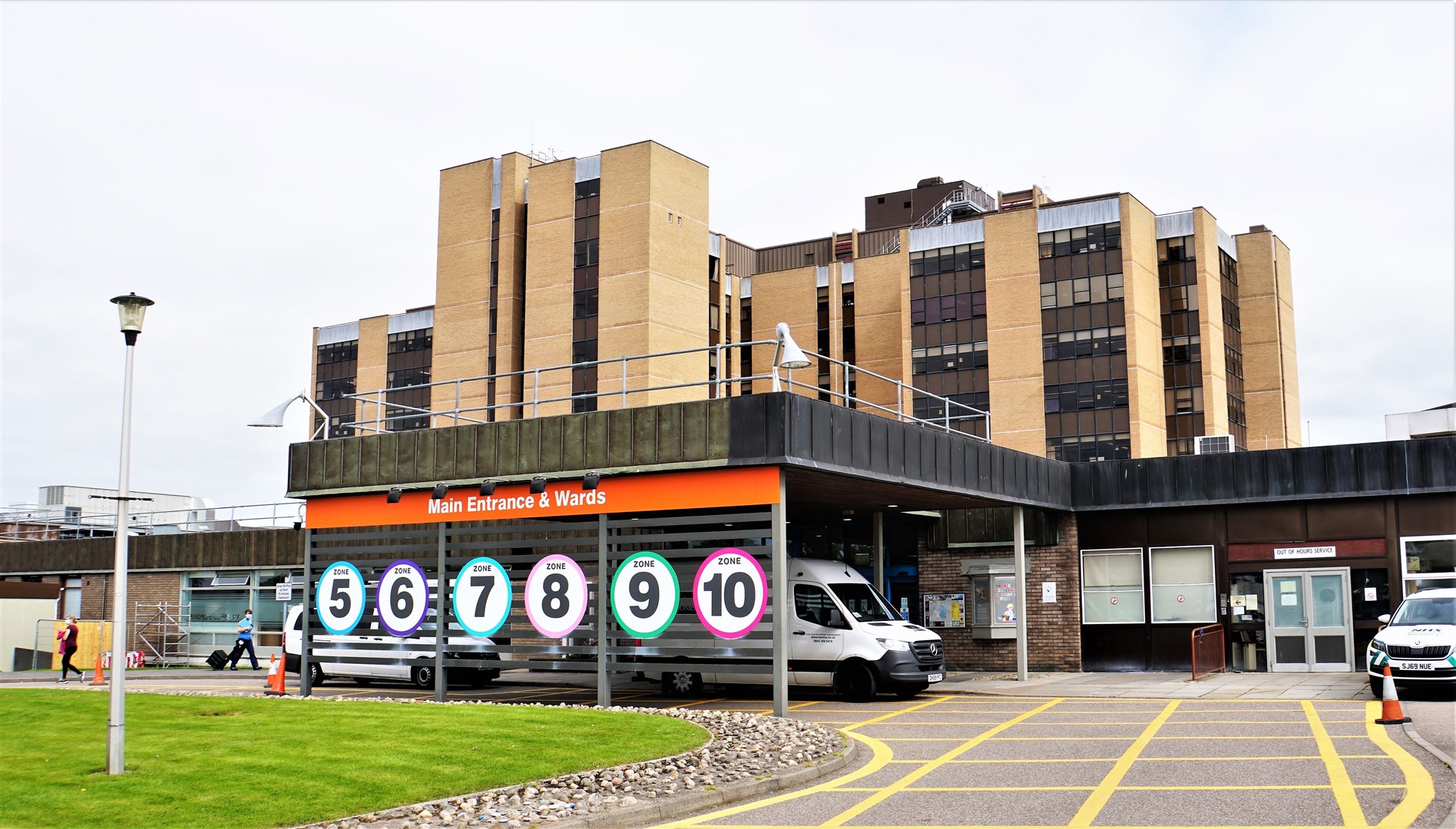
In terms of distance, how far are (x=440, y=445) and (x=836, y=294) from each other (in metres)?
66.8

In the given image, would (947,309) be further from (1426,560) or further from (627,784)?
(627,784)

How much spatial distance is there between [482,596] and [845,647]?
5877 mm

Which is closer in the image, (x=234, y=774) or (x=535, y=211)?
(x=234, y=774)

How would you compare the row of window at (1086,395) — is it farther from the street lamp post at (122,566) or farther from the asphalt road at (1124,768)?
the street lamp post at (122,566)

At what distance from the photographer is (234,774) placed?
10914 millimetres

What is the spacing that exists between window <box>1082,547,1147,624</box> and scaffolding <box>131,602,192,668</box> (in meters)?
26.9

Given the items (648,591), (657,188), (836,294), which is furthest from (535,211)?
(648,591)

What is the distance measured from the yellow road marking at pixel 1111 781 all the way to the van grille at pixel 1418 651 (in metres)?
4.52

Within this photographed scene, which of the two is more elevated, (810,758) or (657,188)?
(657,188)

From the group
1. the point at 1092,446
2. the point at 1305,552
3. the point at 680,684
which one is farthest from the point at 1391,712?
the point at 1092,446

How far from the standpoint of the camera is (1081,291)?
7275 centimetres

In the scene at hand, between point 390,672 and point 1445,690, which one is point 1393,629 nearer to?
point 1445,690

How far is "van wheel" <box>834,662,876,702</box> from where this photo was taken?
66.4ft

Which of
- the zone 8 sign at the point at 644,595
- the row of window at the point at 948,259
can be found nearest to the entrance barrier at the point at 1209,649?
the zone 8 sign at the point at 644,595
